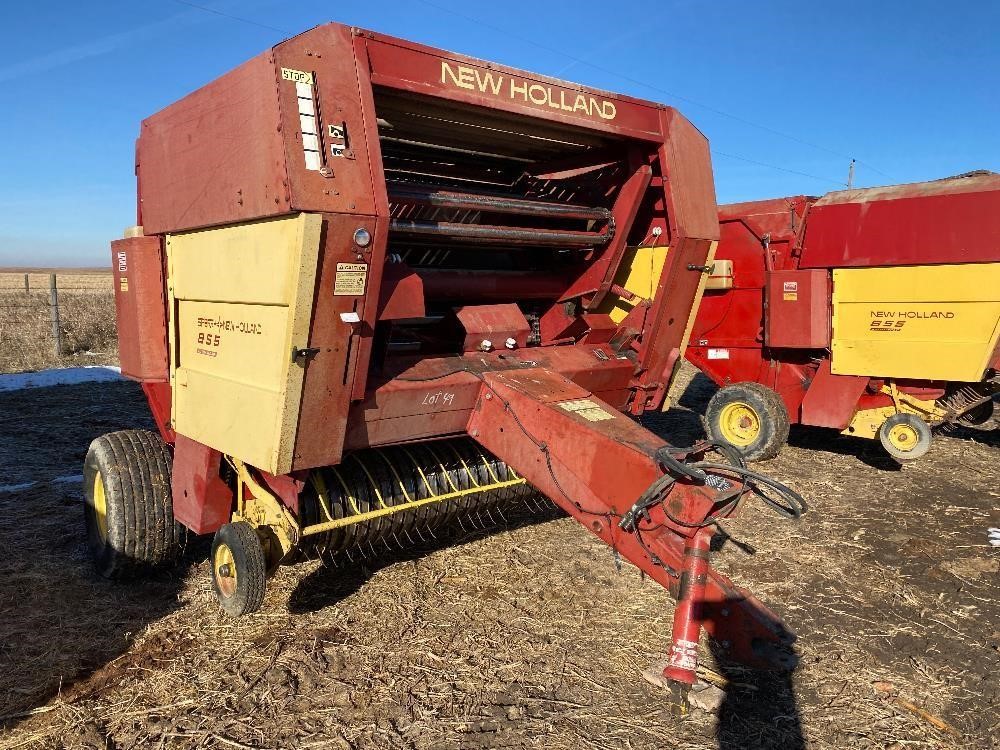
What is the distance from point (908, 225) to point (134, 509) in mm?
5839

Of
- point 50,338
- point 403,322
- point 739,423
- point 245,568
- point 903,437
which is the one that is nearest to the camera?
point 245,568

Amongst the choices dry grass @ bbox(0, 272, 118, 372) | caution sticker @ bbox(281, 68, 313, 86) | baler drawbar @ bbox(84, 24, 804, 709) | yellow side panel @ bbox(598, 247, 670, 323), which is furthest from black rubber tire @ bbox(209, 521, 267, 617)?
dry grass @ bbox(0, 272, 118, 372)

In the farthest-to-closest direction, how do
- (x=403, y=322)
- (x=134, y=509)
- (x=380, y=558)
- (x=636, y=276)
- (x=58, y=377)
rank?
(x=58, y=377), (x=636, y=276), (x=380, y=558), (x=403, y=322), (x=134, y=509)

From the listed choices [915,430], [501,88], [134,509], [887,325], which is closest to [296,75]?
[501,88]

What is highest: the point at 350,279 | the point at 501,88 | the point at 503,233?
the point at 501,88

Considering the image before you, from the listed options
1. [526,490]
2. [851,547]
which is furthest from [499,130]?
[851,547]

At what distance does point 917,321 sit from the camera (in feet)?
18.7

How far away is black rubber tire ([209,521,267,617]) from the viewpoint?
10.1 ft

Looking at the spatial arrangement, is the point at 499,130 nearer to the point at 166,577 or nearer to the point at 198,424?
the point at 198,424

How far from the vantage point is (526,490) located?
4059 millimetres

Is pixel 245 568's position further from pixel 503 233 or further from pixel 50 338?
pixel 50 338

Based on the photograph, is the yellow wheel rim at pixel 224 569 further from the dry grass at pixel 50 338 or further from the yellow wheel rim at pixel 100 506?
the dry grass at pixel 50 338

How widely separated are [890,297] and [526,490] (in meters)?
3.75

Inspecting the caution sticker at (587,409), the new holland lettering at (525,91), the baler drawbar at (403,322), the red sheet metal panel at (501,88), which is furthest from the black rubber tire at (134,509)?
the new holland lettering at (525,91)
